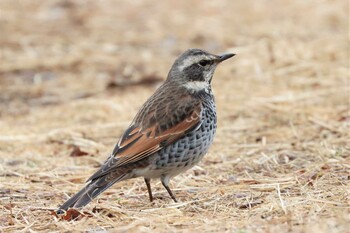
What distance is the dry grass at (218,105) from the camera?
6.70 m

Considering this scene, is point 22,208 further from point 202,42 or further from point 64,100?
point 202,42

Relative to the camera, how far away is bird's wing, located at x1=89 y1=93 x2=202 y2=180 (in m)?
7.29

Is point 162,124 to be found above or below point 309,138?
above

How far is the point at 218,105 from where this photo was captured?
1151 centimetres

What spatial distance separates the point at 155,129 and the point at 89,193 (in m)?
0.91

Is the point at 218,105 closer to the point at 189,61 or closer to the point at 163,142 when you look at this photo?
the point at 189,61

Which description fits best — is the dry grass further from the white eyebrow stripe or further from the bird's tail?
the white eyebrow stripe

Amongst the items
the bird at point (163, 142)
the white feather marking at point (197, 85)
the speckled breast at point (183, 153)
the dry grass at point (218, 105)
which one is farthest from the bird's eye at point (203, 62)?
the dry grass at point (218, 105)

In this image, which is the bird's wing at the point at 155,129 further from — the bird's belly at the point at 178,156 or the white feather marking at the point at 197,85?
the white feather marking at the point at 197,85

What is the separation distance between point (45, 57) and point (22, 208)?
788 centimetres

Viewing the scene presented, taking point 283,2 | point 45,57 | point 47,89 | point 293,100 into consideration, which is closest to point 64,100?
point 47,89

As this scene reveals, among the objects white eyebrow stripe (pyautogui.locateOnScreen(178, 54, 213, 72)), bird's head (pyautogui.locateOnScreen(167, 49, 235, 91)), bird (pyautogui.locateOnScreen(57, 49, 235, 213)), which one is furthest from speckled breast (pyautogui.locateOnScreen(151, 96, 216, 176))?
white eyebrow stripe (pyautogui.locateOnScreen(178, 54, 213, 72))

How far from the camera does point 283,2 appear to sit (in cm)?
1819

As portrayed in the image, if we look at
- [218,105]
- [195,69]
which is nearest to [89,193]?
[195,69]
